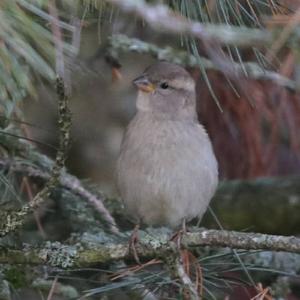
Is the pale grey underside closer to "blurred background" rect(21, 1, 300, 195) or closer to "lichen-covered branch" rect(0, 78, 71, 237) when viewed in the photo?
"blurred background" rect(21, 1, 300, 195)

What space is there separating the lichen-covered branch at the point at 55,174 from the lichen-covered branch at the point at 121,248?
0.11 metres

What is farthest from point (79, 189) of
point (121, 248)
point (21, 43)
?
point (21, 43)

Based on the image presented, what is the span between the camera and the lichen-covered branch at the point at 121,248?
2396mm

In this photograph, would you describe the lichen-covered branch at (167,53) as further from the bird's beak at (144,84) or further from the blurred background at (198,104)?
the bird's beak at (144,84)

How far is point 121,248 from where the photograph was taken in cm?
258

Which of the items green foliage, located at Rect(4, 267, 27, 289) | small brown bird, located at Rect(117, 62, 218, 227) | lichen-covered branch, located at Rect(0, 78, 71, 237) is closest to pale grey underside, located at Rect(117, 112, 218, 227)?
small brown bird, located at Rect(117, 62, 218, 227)

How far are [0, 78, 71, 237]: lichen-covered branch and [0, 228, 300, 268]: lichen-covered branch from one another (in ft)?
0.36

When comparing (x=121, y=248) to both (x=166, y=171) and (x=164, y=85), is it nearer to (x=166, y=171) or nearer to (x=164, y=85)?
(x=166, y=171)

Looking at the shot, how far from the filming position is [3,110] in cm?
253

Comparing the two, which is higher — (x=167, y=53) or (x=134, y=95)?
(x=167, y=53)

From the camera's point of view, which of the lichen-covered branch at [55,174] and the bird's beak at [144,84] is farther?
the bird's beak at [144,84]

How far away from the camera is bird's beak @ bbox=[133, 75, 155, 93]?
3820 mm

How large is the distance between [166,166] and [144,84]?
1.52ft

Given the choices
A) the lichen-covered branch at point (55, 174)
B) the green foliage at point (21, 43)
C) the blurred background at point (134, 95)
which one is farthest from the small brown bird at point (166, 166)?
the green foliage at point (21, 43)
